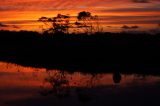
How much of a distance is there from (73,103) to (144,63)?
12424mm

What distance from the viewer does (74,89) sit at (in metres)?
15.8

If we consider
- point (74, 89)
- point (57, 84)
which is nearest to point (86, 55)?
point (57, 84)

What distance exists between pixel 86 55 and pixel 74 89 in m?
12.9

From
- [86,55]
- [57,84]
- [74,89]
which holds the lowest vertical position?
[86,55]

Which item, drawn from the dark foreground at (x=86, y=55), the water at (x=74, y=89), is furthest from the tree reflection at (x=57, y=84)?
the dark foreground at (x=86, y=55)

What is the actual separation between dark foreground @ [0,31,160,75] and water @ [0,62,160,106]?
2392 millimetres

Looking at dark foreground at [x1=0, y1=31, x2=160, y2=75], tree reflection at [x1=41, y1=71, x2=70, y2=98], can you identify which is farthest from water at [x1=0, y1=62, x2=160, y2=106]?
dark foreground at [x1=0, y1=31, x2=160, y2=75]

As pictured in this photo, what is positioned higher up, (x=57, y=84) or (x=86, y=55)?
(x=57, y=84)

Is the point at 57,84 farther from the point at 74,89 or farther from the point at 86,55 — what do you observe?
the point at 86,55

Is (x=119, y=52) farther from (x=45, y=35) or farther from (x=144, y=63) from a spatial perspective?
(x=45, y=35)

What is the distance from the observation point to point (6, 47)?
3741cm

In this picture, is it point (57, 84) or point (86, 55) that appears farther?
point (86, 55)

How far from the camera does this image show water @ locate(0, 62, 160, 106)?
13.2m

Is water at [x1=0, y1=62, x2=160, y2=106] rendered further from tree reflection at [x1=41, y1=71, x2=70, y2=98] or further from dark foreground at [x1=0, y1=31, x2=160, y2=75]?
dark foreground at [x1=0, y1=31, x2=160, y2=75]
